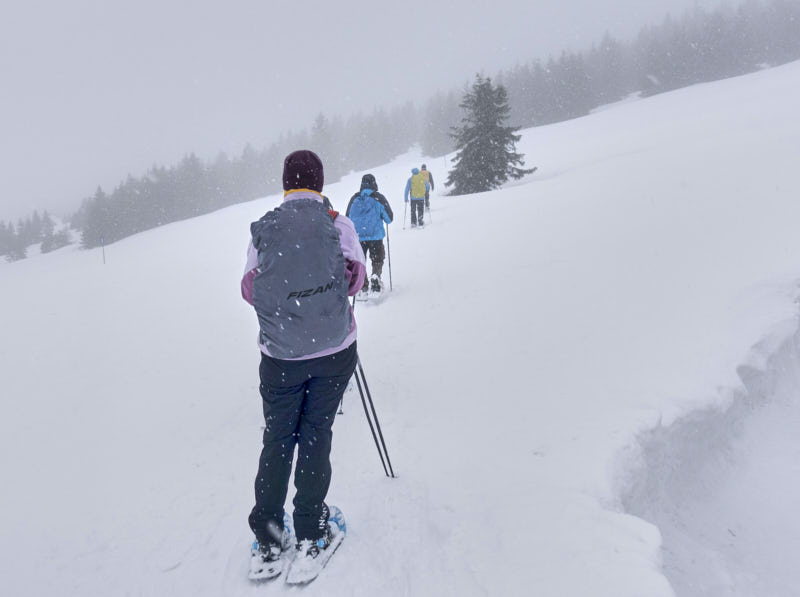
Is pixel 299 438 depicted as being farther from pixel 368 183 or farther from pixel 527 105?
pixel 527 105

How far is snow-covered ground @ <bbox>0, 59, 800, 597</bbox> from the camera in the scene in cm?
297

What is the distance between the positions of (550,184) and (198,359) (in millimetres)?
12543

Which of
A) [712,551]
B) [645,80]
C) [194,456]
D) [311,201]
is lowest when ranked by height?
[712,551]

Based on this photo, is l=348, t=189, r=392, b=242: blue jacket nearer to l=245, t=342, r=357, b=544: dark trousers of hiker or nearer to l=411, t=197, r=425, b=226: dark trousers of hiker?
l=245, t=342, r=357, b=544: dark trousers of hiker

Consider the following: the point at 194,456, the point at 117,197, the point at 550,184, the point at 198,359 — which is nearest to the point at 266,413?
the point at 194,456

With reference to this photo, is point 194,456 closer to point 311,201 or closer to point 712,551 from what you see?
point 311,201

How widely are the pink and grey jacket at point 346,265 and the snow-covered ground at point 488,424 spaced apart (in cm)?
153

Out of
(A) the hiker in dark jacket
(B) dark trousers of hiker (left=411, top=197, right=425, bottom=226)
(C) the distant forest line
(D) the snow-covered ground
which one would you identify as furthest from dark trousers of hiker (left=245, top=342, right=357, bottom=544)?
(C) the distant forest line

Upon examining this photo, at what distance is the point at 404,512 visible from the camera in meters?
3.32

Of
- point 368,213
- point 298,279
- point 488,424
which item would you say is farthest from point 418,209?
point 298,279

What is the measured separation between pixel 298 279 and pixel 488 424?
2.67 m

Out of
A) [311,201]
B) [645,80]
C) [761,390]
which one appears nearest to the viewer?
[311,201]

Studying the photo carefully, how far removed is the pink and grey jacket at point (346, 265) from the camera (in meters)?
2.65

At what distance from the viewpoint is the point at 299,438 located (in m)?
2.83
